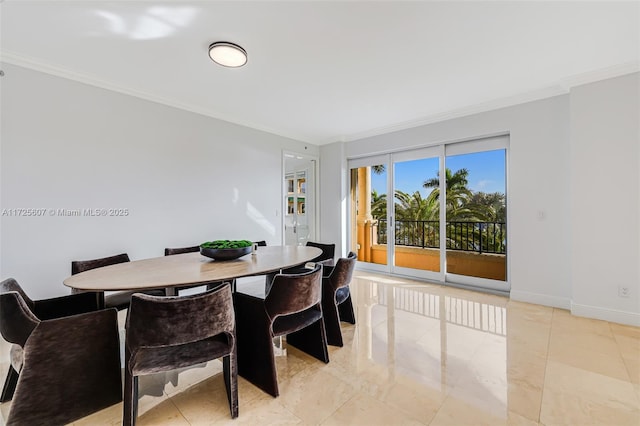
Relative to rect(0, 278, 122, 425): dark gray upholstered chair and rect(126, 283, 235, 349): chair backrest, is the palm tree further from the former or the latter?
rect(0, 278, 122, 425): dark gray upholstered chair

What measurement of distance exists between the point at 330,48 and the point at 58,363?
297 centimetres

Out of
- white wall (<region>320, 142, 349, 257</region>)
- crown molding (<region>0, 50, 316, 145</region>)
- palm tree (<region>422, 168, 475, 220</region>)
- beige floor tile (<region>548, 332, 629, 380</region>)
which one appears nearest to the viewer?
beige floor tile (<region>548, 332, 629, 380</region>)

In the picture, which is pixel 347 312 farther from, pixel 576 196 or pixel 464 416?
pixel 576 196

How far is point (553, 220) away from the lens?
3.29m

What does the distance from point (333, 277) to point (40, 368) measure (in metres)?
1.89

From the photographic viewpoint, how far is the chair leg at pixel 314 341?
213 centimetres

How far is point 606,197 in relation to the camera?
285cm

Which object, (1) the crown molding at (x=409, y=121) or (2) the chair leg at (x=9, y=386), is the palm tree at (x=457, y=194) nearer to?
(1) the crown molding at (x=409, y=121)

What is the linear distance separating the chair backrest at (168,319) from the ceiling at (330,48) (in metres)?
2.00

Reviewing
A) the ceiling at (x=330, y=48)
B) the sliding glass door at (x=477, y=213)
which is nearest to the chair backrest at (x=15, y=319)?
the ceiling at (x=330, y=48)

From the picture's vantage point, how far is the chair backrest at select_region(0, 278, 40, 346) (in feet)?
4.57

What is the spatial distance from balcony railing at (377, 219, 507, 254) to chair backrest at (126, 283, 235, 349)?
12.9ft

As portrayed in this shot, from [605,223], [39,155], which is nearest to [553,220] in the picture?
[605,223]

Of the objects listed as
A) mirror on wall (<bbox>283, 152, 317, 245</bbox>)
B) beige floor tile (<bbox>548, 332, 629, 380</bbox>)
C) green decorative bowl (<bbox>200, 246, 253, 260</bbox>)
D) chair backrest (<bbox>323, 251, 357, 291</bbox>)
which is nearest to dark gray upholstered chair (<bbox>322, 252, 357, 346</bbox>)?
chair backrest (<bbox>323, 251, 357, 291</bbox>)
